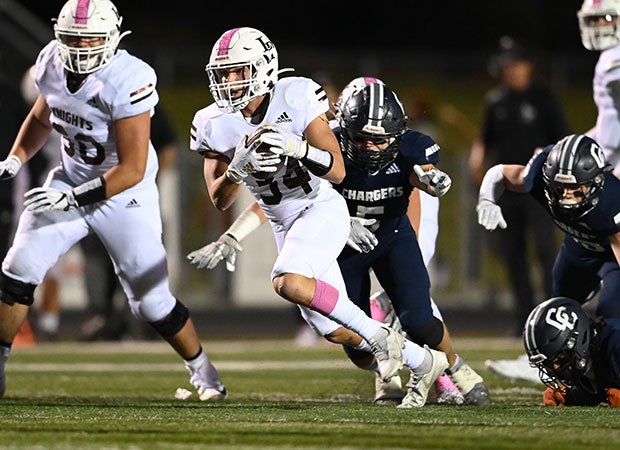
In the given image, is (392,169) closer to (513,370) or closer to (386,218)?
(386,218)

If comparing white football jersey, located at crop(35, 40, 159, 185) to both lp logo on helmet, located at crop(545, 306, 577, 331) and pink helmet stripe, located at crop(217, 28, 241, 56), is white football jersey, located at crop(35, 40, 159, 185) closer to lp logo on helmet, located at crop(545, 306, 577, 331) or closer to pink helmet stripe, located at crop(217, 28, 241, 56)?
pink helmet stripe, located at crop(217, 28, 241, 56)

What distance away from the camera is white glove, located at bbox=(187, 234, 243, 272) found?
522 cm

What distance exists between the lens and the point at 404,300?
210 inches

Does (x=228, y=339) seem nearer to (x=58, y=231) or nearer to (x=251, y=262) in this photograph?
(x=251, y=262)

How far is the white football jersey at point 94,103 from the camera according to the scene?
5387 mm

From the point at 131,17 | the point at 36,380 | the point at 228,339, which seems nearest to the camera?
the point at 36,380

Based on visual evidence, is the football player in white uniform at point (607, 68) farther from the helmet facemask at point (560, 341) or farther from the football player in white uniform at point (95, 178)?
the football player in white uniform at point (95, 178)

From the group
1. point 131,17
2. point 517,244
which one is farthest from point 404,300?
point 131,17

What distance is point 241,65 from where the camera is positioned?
5082 millimetres

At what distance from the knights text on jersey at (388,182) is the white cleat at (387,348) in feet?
2.28

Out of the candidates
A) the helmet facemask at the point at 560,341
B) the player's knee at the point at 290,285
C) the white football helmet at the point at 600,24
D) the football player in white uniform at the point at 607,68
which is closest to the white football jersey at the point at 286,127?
the player's knee at the point at 290,285

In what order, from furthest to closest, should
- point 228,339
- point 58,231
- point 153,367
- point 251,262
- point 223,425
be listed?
1. point 251,262
2. point 228,339
3. point 153,367
4. point 58,231
5. point 223,425

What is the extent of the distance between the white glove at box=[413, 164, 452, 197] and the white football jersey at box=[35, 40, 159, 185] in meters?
1.23

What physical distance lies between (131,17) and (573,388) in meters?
16.4
